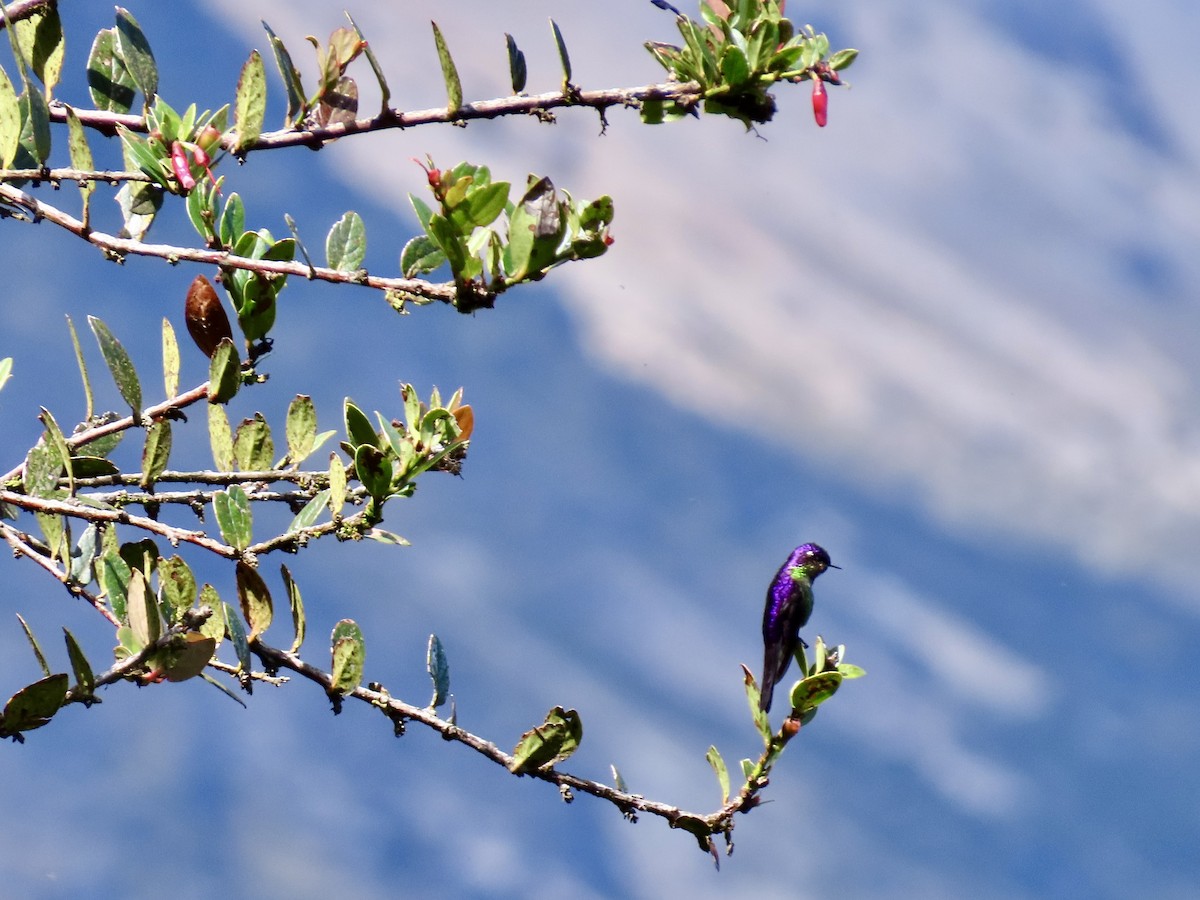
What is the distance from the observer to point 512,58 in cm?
234

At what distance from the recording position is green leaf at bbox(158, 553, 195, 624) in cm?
215

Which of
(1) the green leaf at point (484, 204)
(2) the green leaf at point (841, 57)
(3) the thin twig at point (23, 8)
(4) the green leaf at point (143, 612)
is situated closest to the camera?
(4) the green leaf at point (143, 612)

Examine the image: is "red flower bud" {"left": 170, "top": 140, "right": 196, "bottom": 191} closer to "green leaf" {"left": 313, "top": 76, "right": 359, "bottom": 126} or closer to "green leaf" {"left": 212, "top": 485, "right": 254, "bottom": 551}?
"green leaf" {"left": 313, "top": 76, "right": 359, "bottom": 126}

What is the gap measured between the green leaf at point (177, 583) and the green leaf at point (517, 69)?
1.04 meters

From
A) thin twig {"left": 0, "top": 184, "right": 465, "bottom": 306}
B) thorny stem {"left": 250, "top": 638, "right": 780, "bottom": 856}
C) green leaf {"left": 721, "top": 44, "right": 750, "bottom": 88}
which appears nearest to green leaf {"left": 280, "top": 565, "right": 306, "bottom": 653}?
thorny stem {"left": 250, "top": 638, "right": 780, "bottom": 856}

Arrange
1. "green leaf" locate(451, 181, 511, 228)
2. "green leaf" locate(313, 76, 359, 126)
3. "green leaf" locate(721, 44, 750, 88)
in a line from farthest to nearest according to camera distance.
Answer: "green leaf" locate(313, 76, 359, 126) → "green leaf" locate(721, 44, 750, 88) → "green leaf" locate(451, 181, 511, 228)

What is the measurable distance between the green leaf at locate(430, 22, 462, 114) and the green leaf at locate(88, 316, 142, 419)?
0.76 metres

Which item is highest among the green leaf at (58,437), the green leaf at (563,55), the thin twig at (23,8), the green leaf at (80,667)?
the green leaf at (563,55)

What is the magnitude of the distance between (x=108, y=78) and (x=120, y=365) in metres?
0.60

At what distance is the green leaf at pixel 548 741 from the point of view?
2.26 metres

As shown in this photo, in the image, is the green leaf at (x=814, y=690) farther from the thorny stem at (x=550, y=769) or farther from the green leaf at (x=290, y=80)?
the green leaf at (x=290, y=80)

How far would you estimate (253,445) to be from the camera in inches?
105

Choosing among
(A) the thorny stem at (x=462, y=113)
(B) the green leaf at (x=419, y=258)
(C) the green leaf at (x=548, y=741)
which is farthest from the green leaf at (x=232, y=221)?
(C) the green leaf at (x=548, y=741)

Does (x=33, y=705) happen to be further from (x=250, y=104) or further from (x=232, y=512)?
(x=250, y=104)
